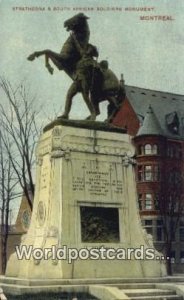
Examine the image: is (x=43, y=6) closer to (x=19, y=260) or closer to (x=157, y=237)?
(x=19, y=260)

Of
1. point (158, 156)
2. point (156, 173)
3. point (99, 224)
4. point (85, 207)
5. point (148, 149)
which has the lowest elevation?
point (99, 224)

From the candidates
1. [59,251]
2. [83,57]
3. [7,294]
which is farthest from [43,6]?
[7,294]

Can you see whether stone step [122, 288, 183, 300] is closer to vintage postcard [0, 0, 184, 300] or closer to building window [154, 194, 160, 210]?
vintage postcard [0, 0, 184, 300]

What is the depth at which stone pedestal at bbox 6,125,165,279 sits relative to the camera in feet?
17.3

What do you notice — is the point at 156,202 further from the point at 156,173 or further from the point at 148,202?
the point at 156,173

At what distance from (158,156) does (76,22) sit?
4.26 m

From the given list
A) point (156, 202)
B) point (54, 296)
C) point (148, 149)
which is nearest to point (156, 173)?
point (148, 149)

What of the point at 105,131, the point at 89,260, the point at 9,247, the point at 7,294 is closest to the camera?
the point at 7,294

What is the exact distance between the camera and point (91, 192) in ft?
18.1

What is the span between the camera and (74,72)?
19.7 feet

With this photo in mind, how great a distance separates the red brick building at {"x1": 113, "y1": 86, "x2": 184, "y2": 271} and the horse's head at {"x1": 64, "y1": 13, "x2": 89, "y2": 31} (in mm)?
2107

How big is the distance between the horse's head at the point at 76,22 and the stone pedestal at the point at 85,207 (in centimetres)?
97

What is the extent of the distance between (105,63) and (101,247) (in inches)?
74.5

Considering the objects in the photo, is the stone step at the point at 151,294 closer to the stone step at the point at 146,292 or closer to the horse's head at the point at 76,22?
the stone step at the point at 146,292
